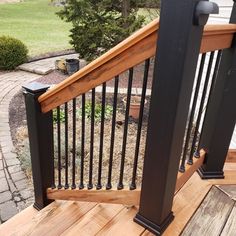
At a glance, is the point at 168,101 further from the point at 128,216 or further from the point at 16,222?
the point at 16,222

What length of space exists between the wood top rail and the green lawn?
6526 mm

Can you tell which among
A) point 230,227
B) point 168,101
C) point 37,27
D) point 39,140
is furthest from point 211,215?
point 37,27

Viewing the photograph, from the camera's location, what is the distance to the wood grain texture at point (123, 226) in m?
1.54

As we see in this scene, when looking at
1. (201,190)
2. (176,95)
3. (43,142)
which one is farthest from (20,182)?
(176,95)

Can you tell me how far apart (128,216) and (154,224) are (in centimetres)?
19

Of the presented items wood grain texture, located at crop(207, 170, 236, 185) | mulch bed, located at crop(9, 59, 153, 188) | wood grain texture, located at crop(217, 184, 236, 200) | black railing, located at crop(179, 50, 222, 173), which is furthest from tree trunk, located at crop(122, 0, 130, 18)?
wood grain texture, located at crop(217, 184, 236, 200)

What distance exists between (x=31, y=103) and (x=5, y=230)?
35.7 inches

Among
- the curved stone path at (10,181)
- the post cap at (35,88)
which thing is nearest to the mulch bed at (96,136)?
→ the curved stone path at (10,181)

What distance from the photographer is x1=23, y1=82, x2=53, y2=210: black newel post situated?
1.76 meters

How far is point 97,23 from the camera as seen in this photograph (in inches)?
243

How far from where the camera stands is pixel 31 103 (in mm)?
1761

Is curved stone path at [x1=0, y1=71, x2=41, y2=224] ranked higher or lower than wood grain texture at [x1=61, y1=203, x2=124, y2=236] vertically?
lower

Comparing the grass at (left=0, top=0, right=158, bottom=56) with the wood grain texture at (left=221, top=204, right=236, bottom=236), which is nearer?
the wood grain texture at (left=221, top=204, right=236, bottom=236)

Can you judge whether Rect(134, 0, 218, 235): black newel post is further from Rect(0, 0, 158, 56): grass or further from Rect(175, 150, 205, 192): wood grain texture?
Rect(0, 0, 158, 56): grass
